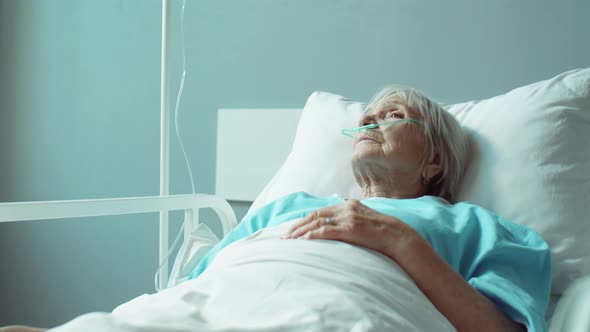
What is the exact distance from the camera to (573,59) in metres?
1.64

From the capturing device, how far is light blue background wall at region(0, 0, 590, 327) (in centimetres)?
178

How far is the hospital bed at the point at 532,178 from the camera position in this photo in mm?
1204

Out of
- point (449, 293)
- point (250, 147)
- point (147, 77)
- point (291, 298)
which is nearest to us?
point (291, 298)

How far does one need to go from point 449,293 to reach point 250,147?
127cm

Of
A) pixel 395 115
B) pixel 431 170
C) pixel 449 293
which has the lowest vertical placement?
pixel 449 293

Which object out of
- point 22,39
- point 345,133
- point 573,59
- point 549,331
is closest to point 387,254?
point 549,331

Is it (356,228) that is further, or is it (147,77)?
(147,77)

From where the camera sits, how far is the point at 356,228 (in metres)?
1.07

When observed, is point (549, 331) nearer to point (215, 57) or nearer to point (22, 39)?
point (215, 57)

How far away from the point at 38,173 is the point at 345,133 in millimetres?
1806

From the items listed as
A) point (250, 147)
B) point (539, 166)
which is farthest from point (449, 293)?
point (250, 147)

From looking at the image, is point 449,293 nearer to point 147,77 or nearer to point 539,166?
point 539,166

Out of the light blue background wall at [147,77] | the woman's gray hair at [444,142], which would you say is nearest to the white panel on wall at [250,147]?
the light blue background wall at [147,77]

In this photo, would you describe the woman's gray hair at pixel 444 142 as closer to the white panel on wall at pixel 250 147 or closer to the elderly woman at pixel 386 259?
the elderly woman at pixel 386 259
